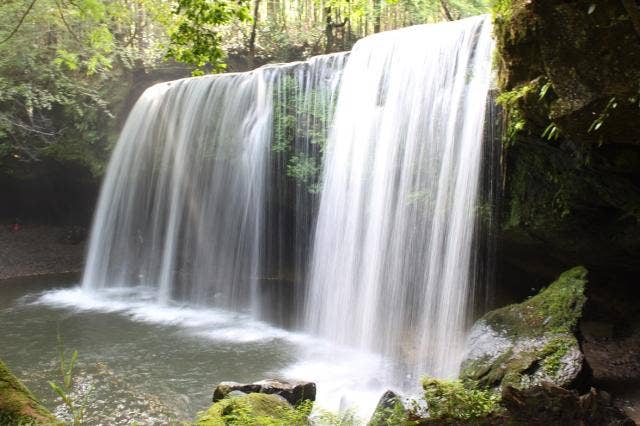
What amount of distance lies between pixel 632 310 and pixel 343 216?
14.9 ft

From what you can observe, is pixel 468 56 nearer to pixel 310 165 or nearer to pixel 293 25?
pixel 310 165

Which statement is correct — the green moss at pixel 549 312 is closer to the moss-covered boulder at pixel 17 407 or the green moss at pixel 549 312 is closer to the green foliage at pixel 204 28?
the green foliage at pixel 204 28

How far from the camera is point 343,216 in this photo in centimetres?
923

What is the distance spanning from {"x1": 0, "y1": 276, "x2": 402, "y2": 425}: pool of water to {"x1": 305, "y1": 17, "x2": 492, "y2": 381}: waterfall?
0.68 meters

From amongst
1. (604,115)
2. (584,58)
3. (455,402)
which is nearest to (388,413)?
(455,402)

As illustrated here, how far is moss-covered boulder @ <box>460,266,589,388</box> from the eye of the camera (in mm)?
5152

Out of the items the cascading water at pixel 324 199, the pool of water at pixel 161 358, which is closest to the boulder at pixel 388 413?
the pool of water at pixel 161 358

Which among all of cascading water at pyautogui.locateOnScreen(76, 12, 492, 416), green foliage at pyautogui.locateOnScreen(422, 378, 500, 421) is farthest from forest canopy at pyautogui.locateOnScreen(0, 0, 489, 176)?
green foliage at pyautogui.locateOnScreen(422, 378, 500, 421)

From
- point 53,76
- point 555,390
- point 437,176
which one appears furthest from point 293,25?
point 555,390

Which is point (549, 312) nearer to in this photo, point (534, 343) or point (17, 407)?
point (534, 343)

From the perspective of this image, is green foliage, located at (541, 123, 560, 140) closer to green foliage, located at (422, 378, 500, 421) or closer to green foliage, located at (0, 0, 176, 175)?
green foliage, located at (422, 378, 500, 421)

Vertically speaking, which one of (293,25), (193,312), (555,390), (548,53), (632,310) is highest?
(293,25)

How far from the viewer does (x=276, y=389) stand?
19.9ft

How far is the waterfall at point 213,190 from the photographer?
11.2 metres
